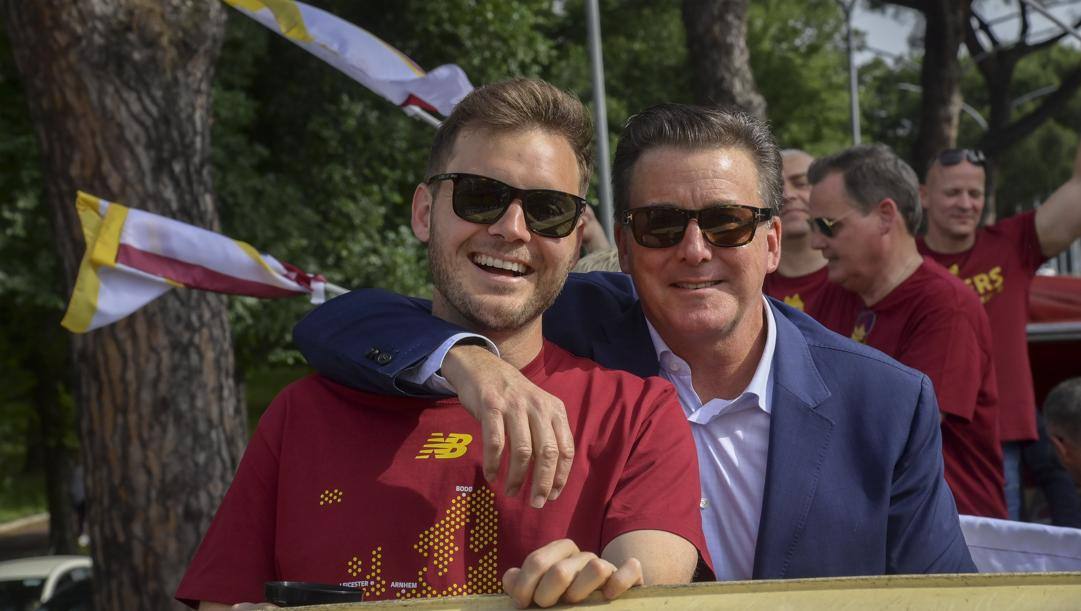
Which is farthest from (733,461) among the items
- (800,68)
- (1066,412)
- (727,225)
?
(800,68)

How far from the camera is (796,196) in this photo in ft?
19.2

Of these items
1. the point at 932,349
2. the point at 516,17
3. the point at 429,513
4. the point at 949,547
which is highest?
the point at 516,17

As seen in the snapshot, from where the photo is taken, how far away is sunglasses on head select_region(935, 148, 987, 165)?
6079 mm

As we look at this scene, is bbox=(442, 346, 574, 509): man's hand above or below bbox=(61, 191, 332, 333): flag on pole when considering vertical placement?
below

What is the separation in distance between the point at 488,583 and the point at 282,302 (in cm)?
1434

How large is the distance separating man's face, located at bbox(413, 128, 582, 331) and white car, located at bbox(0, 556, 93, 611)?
7812 millimetres

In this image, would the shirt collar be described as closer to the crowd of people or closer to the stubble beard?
the crowd of people

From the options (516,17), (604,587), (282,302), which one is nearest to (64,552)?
(282,302)

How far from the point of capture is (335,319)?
2750 mm

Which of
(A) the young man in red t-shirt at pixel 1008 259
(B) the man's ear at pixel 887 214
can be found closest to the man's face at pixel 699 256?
(B) the man's ear at pixel 887 214

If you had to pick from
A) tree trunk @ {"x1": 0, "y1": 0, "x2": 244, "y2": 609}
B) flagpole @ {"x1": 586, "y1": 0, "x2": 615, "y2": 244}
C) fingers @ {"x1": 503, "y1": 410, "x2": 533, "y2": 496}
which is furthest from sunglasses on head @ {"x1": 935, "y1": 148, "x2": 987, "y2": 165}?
flagpole @ {"x1": 586, "y1": 0, "x2": 615, "y2": 244}

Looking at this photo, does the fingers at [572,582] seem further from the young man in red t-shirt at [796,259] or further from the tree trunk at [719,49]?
the tree trunk at [719,49]

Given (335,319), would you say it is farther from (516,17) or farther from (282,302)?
(516,17)

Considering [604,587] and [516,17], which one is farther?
[516,17]
